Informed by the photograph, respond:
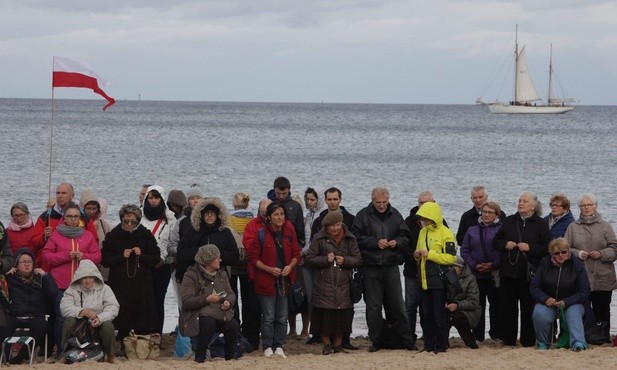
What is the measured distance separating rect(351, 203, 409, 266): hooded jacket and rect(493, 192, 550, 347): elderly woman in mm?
968

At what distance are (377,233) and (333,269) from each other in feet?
1.82

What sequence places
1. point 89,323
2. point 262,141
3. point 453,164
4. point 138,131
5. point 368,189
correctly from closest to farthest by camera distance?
point 89,323, point 368,189, point 453,164, point 262,141, point 138,131

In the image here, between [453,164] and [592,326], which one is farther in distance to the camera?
[453,164]

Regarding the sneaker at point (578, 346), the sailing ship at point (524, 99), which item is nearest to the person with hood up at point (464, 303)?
the sneaker at point (578, 346)

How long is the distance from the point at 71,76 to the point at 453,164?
123 feet

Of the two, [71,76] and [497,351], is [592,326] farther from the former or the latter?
[71,76]

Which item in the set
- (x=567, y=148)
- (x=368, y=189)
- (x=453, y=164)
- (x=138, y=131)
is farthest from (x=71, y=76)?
(x=138, y=131)

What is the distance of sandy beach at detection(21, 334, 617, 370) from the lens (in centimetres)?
959

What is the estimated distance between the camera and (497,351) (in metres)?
10.4

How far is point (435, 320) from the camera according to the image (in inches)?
410

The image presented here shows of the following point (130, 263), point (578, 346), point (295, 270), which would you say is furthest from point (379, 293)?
point (130, 263)

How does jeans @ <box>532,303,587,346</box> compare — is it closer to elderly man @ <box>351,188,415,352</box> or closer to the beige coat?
the beige coat

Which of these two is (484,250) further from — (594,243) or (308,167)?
(308,167)

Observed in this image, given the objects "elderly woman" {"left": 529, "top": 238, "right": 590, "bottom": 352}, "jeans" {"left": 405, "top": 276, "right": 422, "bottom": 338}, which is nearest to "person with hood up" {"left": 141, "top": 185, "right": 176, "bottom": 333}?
"jeans" {"left": 405, "top": 276, "right": 422, "bottom": 338}
